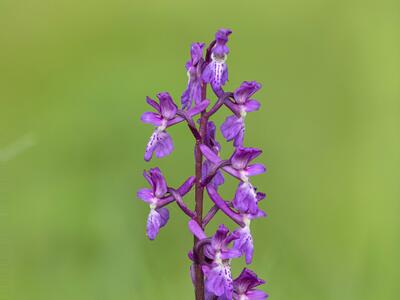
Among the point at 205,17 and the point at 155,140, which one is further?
the point at 205,17

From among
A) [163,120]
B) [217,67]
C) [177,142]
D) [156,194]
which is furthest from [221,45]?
[177,142]

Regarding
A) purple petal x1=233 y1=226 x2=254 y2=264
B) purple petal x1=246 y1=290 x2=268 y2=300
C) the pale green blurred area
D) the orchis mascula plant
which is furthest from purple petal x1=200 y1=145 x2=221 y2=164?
the pale green blurred area

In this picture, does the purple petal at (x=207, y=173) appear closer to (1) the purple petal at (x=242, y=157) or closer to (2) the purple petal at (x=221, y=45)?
(1) the purple petal at (x=242, y=157)

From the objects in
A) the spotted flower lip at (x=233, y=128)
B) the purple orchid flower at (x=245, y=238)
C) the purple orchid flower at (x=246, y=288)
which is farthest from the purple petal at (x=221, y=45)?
the purple orchid flower at (x=246, y=288)

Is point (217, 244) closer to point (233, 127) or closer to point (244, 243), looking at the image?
point (244, 243)
